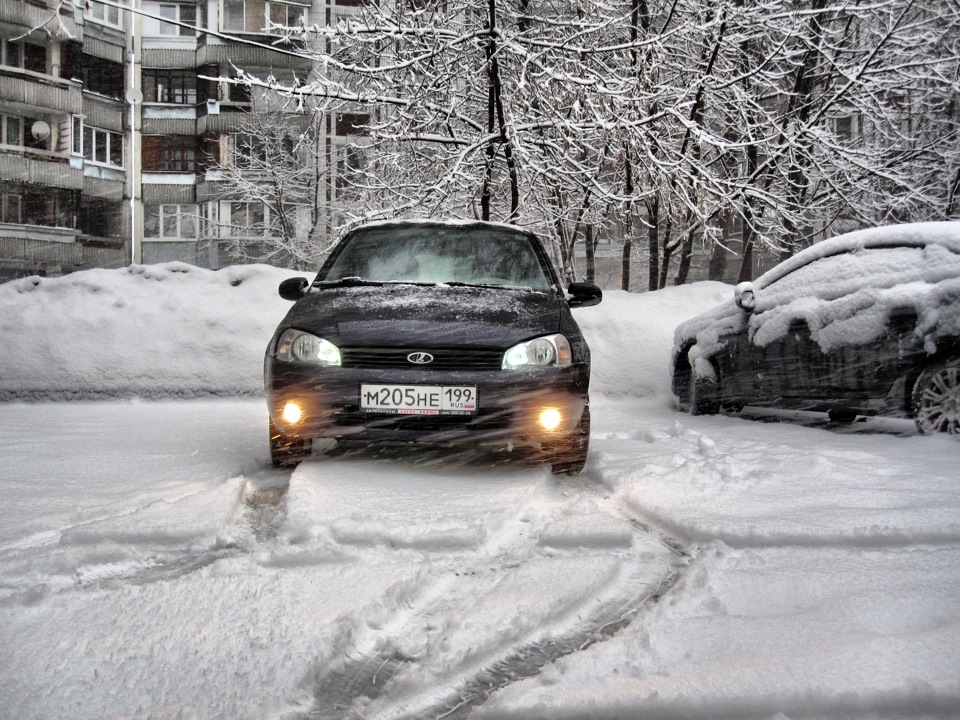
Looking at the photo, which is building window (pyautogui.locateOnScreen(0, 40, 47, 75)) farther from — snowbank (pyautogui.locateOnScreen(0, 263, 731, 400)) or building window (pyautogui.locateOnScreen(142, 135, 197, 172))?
snowbank (pyautogui.locateOnScreen(0, 263, 731, 400))

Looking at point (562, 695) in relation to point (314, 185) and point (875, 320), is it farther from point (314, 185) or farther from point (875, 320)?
point (314, 185)

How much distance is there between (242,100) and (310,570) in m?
43.2

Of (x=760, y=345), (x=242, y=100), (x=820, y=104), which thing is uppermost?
(x=242, y=100)

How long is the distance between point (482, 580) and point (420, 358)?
171 centimetres

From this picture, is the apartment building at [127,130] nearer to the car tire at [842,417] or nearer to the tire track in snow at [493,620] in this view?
the car tire at [842,417]

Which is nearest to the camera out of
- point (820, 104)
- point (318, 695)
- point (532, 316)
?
point (318, 695)

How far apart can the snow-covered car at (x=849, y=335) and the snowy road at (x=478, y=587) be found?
1096 millimetres

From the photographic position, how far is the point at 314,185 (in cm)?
2655

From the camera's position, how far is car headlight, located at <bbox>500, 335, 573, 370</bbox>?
4.65 meters

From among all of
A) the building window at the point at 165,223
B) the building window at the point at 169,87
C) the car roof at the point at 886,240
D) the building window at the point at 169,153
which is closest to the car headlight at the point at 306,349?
the car roof at the point at 886,240

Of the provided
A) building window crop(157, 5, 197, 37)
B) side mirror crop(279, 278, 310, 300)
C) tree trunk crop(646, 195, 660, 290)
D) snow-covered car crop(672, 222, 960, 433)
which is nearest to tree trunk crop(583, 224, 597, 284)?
tree trunk crop(646, 195, 660, 290)

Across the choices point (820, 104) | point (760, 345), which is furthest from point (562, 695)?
point (820, 104)

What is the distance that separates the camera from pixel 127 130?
1727 inches

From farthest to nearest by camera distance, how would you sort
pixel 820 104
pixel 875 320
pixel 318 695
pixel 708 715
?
pixel 820 104 → pixel 875 320 → pixel 318 695 → pixel 708 715
